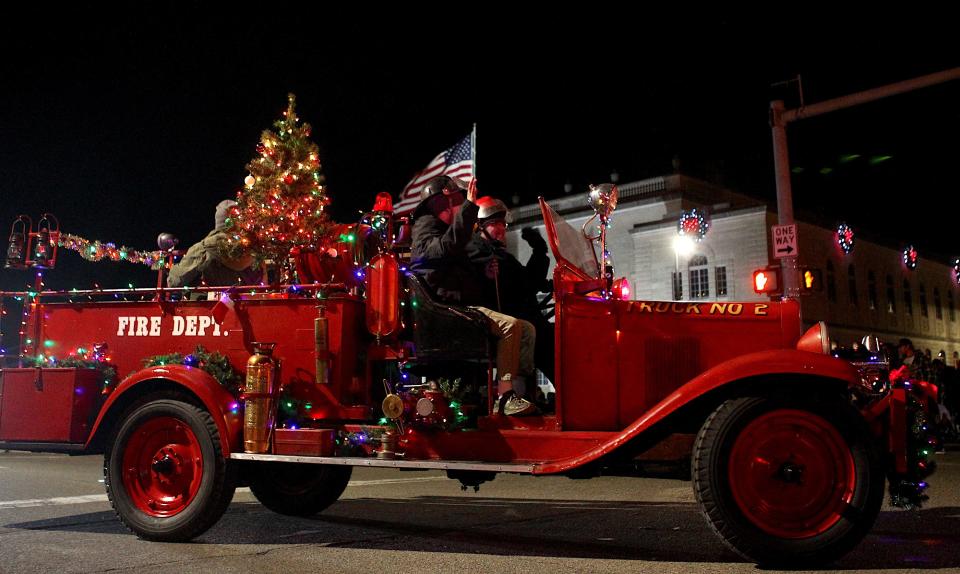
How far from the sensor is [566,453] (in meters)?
5.24

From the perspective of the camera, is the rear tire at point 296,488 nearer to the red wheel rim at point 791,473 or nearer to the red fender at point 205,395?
the red fender at point 205,395

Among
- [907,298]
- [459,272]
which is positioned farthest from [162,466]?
[907,298]

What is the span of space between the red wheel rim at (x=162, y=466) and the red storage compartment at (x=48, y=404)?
0.52 m

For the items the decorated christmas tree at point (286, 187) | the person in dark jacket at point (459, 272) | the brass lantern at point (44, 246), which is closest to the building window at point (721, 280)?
the decorated christmas tree at point (286, 187)

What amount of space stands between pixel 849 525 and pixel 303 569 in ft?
10.5

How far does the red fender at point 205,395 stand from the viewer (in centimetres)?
582

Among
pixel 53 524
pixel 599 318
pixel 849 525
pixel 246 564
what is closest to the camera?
pixel 849 525

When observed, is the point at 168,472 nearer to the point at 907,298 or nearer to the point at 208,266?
the point at 208,266

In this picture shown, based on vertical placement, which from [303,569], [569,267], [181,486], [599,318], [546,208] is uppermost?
[546,208]

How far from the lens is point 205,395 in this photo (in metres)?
5.86

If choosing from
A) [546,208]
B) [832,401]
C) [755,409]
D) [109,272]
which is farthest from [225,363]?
[109,272]

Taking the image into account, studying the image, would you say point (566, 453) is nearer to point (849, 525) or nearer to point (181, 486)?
point (849, 525)

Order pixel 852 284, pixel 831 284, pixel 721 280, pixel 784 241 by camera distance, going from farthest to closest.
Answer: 1. pixel 852 284
2. pixel 831 284
3. pixel 721 280
4. pixel 784 241

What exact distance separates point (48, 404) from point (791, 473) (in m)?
5.44
